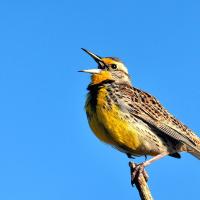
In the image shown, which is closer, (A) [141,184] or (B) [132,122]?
(A) [141,184]

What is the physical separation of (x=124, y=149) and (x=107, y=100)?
1.90ft

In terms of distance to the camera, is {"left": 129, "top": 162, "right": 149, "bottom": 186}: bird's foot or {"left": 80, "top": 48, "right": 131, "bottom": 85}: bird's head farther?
{"left": 80, "top": 48, "right": 131, "bottom": 85}: bird's head

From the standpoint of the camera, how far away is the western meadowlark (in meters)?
6.10

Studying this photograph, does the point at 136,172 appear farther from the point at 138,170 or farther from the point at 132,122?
the point at 132,122

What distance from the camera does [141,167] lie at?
5531 millimetres

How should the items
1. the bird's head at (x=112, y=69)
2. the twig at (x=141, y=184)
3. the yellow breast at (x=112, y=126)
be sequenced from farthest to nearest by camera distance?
the bird's head at (x=112, y=69), the yellow breast at (x=112, y=126), the twig at (x=141, y=184)

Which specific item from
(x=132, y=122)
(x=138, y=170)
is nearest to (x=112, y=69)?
(x=132, y=122)

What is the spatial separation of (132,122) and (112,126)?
1.19ft

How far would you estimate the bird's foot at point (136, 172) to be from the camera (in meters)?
5.04

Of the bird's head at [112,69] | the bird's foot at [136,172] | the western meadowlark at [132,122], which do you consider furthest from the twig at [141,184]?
the bird's head at [112,69]

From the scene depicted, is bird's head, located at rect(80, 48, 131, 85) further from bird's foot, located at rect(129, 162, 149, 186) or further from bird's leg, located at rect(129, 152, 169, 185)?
bird's foot, located at rect(129, 162, 149, 186)

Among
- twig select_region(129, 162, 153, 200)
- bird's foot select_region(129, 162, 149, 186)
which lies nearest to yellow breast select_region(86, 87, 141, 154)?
bird's foot select_region(129, 162, 149, 186)

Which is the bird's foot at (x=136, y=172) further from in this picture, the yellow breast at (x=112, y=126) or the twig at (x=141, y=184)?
the yellow breast at (x=112, y=126)

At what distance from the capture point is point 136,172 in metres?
5.34
